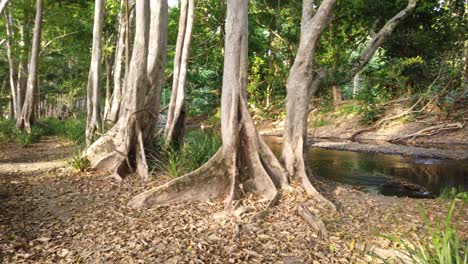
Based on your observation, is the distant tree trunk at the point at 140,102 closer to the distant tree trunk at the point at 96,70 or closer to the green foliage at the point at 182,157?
the green foliage at the point at 182,157

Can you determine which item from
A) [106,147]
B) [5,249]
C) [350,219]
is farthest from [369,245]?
[106,147]

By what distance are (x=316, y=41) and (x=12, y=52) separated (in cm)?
1547

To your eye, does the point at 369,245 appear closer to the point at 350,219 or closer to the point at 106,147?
the point at 350,219

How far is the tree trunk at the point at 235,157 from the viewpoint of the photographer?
5.66 metres

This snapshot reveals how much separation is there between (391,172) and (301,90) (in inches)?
235

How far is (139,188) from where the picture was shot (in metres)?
6.45

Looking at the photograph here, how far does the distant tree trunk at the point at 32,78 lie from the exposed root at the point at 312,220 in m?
12.4

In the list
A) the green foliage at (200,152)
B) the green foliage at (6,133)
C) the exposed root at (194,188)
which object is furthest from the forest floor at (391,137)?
the green foliage at (6,133)

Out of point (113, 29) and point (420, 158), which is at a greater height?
point (113, 29)

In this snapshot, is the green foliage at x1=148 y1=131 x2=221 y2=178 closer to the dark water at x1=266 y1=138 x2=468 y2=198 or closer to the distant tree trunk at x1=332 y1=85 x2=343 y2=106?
the dark water at x1=266 y1=138 x2=468 y2=198

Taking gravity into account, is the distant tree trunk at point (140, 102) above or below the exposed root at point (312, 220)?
above

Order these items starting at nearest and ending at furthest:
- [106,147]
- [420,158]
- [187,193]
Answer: [187,193] → [106,147] → [420,158]

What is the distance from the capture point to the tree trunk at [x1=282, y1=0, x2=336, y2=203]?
6.37 meters

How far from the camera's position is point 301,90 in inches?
260
